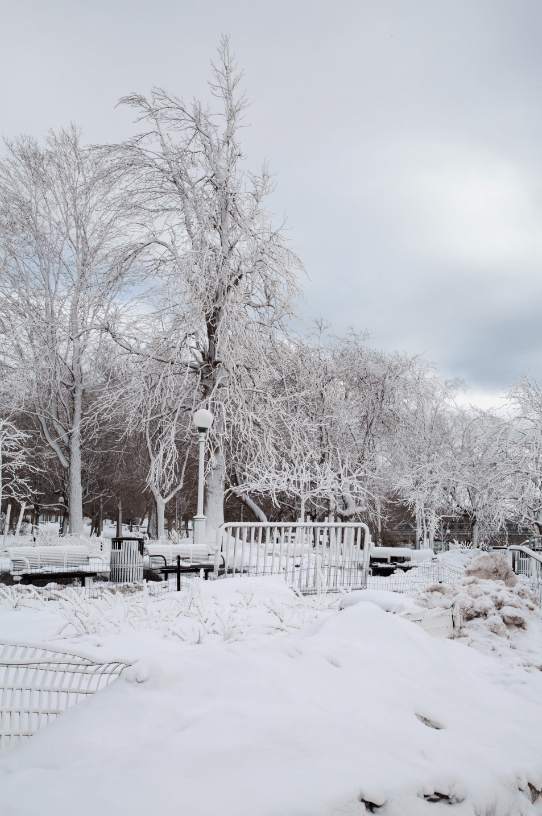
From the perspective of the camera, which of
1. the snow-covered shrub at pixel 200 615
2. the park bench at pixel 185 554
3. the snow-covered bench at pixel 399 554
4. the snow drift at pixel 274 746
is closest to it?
the snow drift at pixel 274 746

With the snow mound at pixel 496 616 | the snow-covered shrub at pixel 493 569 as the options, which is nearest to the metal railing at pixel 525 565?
the snow-covered shrub at pixel 493 569

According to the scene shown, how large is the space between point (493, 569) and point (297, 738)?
7.51 meters

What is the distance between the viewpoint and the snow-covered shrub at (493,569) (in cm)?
875

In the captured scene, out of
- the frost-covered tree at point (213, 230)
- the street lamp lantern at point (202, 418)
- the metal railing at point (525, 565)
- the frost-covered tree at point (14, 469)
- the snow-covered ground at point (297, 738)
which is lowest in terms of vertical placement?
the metal railing at point (525, 565)

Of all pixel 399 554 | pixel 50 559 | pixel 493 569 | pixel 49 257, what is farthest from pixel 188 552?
pixel 49 257

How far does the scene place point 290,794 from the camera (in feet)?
6.36

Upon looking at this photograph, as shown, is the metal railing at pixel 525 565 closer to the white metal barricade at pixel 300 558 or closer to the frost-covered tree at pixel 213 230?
Answer: the white metal barricade at pixel 300 558

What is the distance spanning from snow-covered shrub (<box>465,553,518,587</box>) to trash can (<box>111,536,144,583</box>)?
537 cm

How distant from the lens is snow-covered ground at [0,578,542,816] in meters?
1.92

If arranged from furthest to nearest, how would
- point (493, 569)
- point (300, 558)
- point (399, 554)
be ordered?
point (399, 554) < point (300, 558) < point (493, 569)

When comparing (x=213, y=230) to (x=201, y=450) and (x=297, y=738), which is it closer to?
(x=201, y=450)

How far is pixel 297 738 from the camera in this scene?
2211 mm

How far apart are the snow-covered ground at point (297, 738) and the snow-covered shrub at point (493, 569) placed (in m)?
4.98

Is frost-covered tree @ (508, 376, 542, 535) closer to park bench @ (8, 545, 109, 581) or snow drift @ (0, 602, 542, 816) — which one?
park bench @ (8, 545, 109, 581)
